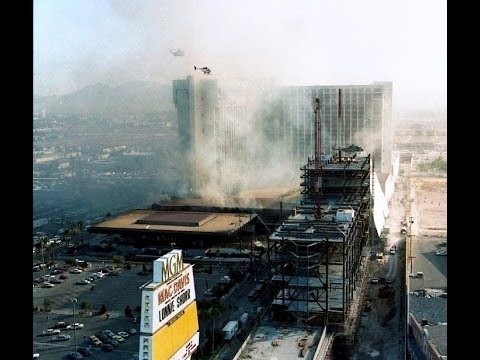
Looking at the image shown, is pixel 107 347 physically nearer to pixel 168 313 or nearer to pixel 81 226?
pixel 168 313

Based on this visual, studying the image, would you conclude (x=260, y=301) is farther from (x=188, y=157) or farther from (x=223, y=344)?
(x=188, y=157)

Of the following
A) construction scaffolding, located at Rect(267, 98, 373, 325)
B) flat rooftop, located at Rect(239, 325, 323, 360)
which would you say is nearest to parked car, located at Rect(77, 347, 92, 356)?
flat rooftop, located at Rect(239, 325, 323, 360)

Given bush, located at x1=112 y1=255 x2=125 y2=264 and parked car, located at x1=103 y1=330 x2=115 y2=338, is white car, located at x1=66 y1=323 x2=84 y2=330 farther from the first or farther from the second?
bush, located at x1=112 y1=255 x2=125 y2=264

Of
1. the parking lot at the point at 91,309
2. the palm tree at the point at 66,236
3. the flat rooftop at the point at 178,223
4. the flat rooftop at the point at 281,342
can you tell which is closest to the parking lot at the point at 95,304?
the parking lot at the point at 91,309

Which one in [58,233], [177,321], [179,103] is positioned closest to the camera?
[177,321]

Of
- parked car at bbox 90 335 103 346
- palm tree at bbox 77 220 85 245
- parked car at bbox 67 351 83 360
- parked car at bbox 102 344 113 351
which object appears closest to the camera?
parked car at bbox 67 351 83 360
